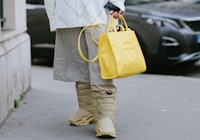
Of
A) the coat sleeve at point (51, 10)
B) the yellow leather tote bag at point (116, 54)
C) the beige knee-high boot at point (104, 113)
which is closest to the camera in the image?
the yellow leather tote bag at point (116, 54)

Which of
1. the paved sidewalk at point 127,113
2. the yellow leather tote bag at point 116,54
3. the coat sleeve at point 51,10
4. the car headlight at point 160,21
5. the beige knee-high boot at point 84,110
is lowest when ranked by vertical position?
the paved sidewalk at point 127,113

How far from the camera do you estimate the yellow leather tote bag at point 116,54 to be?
397cm

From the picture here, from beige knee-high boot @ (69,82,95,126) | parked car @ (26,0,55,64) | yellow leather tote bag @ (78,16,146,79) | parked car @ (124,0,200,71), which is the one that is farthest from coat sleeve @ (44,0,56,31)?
parked car @ (26,0,55,64)

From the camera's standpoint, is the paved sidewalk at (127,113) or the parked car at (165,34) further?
the parked car at (165,34)

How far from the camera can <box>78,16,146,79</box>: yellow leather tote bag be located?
3.97m

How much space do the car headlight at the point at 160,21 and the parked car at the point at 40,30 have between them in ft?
6.27

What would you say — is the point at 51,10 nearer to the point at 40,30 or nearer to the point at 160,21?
the point at 160,21

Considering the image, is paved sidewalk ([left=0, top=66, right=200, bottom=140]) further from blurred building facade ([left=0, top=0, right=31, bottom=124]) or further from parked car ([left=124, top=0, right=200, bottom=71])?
parked car ([left=124, top=0, right=200, bottom=71])

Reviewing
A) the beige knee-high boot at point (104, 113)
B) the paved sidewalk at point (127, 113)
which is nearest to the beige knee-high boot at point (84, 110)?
the paved sidewalk at point (127, 113)

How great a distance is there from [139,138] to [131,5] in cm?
533

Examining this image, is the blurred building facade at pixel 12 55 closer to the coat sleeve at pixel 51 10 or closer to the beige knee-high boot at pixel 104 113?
the coat sleeve at pixel 51 10

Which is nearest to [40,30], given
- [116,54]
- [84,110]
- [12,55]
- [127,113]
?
[12,55]

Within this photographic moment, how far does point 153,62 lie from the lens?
8.53 meters

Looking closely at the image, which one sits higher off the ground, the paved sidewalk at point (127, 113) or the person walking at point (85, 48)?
the person walking at point (85, 48)
